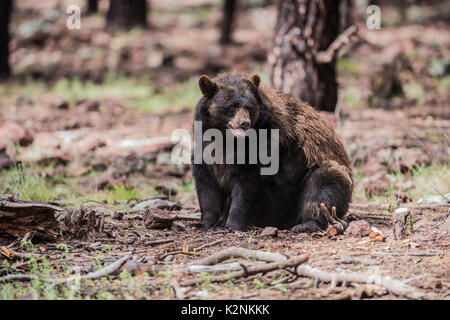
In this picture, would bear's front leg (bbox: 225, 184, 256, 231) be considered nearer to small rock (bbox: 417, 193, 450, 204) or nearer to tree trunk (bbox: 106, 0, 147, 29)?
small rock (bbox: 417, 193, 450, 204)

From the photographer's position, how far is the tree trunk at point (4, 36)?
1439 centimetres

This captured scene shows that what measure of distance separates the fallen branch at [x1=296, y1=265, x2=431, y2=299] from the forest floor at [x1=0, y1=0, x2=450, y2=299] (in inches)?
0.6

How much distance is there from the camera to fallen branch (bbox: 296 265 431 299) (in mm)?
3543

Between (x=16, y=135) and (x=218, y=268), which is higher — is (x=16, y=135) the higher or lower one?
the higher one

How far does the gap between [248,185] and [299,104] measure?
1115 mm

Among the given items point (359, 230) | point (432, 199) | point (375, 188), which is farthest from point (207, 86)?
point (432, 199)

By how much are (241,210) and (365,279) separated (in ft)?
6.93

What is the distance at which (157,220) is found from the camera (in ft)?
18.0

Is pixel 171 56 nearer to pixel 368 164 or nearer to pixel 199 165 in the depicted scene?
pixel 368 164

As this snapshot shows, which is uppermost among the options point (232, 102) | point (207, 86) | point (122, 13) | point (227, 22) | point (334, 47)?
point (122, 13)

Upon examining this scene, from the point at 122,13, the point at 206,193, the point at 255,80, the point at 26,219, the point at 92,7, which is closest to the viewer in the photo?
the point at 26,219

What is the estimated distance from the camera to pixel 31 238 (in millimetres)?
4785

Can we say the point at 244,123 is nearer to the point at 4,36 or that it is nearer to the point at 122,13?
the point at 4,36

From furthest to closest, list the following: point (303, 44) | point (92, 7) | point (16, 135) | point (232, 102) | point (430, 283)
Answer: point (92, 7) < point (16, 135) < point (303, 44) < point (232, 102) < point (430, 283)
